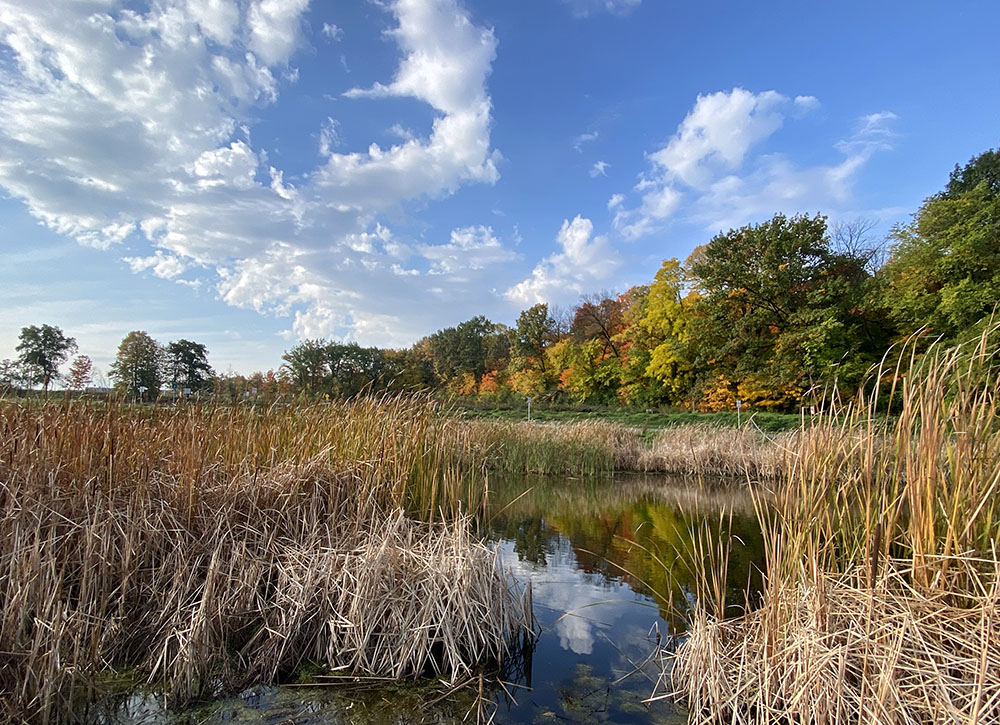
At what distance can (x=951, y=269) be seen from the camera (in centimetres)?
2214

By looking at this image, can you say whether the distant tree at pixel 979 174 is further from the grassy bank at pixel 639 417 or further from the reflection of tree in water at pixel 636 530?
the reflection of tree in water at pixel 636 530

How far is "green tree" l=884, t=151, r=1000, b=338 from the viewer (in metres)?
20.9

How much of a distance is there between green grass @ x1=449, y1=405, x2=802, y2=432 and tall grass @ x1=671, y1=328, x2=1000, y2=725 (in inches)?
618

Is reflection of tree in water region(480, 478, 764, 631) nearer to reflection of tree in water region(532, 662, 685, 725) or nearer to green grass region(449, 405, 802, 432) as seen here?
reflection of tree in water region(532, 662, 685, 725)

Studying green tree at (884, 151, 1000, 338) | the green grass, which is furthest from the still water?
green tree at (884, 151, 1000, 338)

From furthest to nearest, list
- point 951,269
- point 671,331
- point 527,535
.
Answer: point 671,331 → point 951,269 → point 527,535

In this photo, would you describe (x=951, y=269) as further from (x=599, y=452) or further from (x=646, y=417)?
(x=599, y=452)

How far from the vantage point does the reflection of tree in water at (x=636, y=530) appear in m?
5.59

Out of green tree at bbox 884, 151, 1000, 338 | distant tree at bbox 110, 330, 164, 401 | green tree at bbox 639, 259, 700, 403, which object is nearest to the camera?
distant tree at bbox 110, 330, 164, 401

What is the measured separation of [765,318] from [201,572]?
29.6 m

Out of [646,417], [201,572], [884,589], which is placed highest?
[884,589]

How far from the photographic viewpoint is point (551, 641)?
416 centimetres

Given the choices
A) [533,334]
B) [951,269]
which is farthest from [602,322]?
[951,269]

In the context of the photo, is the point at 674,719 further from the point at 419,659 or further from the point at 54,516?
the point at 54,516
